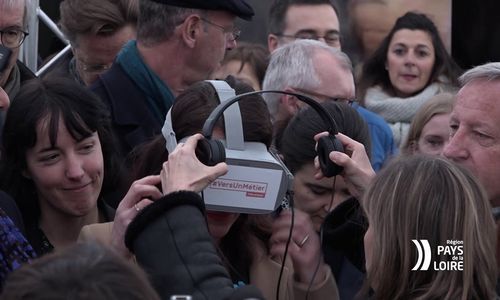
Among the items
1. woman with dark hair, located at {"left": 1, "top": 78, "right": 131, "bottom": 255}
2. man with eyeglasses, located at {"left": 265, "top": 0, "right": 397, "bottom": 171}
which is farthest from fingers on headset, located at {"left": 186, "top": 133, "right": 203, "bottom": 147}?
man with eyeglasses, located at {"left": 265, "top": 0, "right": 397, "bottom": 171}

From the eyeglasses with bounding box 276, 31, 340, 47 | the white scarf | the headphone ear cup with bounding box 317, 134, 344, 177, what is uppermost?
the headphone ear cup with bounding box 317, 134, 344, 177

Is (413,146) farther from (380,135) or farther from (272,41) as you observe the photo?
(272,41)

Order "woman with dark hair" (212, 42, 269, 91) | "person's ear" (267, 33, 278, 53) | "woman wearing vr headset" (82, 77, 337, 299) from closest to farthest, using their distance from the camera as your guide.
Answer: "woman wearing vr headset" (82, 77, 337, 299), "person's ear" (267, 33, 278, 53), "woman with dark hair" (212, 42, 269, 91)

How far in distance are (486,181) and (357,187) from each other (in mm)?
476

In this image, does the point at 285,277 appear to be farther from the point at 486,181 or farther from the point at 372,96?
the point at 372,96

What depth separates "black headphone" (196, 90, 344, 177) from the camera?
278cm

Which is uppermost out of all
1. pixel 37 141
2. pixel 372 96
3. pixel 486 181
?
pixel 37 141

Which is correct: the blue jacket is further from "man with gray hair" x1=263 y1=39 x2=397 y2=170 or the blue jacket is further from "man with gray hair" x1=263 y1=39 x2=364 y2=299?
"man with gray hair" x1=263 y1=39 x2=364 y2=299

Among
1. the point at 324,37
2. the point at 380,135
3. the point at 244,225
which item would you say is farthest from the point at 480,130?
the point at 324,37

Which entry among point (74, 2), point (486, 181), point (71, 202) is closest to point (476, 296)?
point (486, 181)

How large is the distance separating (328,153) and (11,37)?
5.07 feet

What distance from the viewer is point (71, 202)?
3484mm

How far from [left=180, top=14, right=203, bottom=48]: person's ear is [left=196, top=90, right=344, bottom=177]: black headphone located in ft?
4.40

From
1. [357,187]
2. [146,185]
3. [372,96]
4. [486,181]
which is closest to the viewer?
[146,185]
